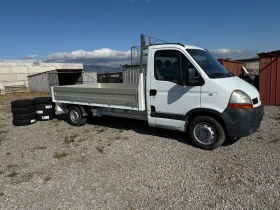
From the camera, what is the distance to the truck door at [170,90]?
5148 mm

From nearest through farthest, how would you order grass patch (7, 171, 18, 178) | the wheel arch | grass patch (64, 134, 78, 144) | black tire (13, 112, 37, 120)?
grass patch (7, 171, 18, 178) < the wheel arch < grass patch (64, 134, 78, 144) < black tire (13, 112, 37, 120)

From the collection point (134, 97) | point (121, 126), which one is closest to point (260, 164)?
point (134, 97)

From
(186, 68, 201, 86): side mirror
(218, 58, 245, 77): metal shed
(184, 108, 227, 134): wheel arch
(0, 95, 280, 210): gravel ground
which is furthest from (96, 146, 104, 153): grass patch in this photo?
(218, 58, 245, 77): metal shed

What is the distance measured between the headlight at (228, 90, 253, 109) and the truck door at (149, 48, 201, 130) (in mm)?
707

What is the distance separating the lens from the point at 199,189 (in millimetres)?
3684

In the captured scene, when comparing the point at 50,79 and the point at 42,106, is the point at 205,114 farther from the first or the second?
the point at 50,79

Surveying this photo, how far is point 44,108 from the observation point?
8.81 meters

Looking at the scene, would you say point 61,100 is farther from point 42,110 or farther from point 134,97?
point 134,97

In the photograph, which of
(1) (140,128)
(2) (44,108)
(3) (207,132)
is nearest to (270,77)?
(1) (140,128)

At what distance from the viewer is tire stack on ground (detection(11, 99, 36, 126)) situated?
827 cm

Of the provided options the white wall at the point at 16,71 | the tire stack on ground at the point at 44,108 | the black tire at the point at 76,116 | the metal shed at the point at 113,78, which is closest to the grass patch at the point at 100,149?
the black tire at the point at 76,116

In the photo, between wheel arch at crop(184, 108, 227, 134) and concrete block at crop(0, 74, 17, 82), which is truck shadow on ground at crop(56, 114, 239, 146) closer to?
wheel arch at crop(184, 108, 227, 134)

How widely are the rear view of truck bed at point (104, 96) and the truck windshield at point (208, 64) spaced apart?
1482 mm

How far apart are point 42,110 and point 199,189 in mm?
7093
